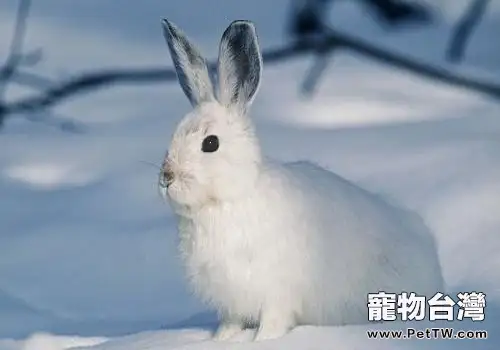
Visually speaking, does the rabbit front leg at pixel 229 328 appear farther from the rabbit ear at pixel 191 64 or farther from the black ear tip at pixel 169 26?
the black ear tip at pixel 169 26

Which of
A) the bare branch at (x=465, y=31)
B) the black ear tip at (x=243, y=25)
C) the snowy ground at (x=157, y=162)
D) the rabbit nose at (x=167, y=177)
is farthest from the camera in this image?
the bare branch at (x=465, y=31)

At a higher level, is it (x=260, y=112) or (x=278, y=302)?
(x=260, y=112)

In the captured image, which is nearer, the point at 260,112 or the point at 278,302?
the point at 278,302

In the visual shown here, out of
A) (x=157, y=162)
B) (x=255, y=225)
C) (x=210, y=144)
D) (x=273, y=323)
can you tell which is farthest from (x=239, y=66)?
(x=157, y=162)

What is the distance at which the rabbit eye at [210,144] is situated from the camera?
8.96ft

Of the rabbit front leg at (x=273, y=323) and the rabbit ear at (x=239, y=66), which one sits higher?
the rabbit ear at (x=239, y=66)

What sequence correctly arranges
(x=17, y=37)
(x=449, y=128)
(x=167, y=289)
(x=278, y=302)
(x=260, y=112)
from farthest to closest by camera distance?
(x=17, y=37)
(x=260, y=112)
(x=449, y=128)
(x=167, y=289)
(x=278, y=302)

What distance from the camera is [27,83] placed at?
19.6 feet

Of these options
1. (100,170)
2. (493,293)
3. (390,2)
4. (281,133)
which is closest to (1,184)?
(100,170)

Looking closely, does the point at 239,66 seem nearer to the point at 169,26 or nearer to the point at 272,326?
the point at 169,26

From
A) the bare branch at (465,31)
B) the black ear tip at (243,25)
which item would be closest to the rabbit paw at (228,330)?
the black ear tip at (243,25)

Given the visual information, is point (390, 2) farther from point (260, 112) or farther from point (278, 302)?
point (278, 302)

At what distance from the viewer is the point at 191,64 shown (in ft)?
9.37

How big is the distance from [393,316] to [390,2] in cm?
415
